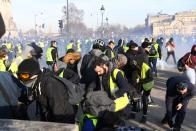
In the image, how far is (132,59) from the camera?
27.8 ft

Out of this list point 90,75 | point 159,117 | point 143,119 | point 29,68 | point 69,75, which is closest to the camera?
point 29,68

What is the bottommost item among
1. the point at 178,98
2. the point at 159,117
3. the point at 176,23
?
the point at 159,117

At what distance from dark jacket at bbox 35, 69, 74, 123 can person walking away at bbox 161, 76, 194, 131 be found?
316 cm

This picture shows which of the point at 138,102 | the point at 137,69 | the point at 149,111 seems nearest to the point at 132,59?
the point at 137,69

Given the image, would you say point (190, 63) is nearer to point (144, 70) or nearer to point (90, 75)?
point (144, 70)

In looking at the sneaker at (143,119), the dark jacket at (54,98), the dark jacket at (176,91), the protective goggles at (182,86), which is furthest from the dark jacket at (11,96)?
the sneaker at (143,119)

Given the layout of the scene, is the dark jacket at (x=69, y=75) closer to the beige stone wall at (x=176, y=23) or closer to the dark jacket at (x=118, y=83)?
the dark jacket at (x=118, y=83)

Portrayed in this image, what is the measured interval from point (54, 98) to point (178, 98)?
146 inches

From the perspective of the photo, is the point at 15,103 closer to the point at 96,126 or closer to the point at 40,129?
the point at 96,126

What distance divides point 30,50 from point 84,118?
3.79 meters

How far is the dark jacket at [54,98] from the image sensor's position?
438 cm

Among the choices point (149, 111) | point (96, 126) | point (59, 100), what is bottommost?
point (149, 111)

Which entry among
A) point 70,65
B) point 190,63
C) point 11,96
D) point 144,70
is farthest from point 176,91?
point 11,96

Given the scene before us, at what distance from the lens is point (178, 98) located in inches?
296
